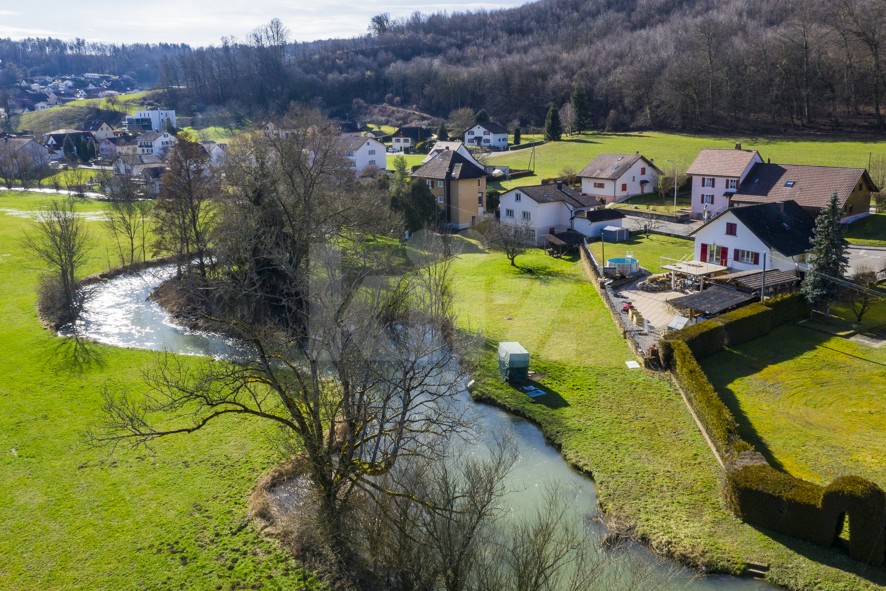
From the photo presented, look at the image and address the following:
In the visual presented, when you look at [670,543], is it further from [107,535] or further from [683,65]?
[683,65]

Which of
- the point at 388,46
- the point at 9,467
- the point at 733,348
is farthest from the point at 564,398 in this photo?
the point at 388,46

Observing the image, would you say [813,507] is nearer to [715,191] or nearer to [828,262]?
[828,262]

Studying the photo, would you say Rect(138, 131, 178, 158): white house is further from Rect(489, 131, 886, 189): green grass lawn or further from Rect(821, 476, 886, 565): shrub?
Rect(821, 476, 886, 565): shrub

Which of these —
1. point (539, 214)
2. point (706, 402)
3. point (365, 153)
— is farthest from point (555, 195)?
point (365, 153)

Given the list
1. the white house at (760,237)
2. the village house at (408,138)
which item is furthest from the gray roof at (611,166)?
the village house at (408,138)

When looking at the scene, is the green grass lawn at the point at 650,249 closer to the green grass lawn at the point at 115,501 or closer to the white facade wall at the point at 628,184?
the white facade wall at the point at 628,184

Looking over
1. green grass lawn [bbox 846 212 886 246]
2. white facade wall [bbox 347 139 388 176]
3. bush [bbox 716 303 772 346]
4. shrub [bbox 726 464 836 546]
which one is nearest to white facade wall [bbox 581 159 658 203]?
green grass lawn [bbox 846 212 886 246]
